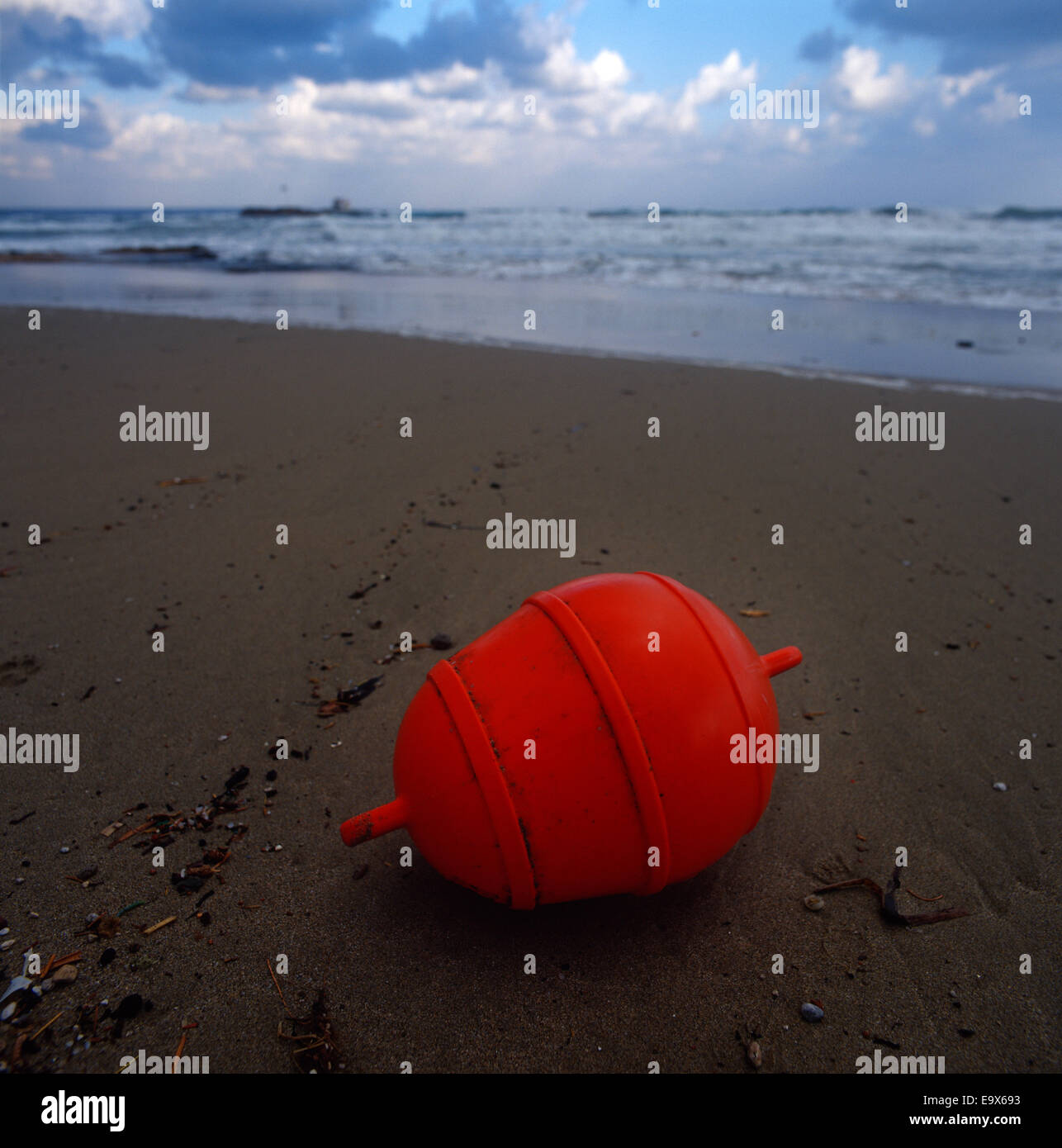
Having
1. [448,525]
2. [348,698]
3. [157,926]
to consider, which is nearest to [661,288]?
[448,525]

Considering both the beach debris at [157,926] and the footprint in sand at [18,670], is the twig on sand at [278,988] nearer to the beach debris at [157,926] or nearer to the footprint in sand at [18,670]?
the beach debris at [157,926]

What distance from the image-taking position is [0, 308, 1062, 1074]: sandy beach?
1.91m

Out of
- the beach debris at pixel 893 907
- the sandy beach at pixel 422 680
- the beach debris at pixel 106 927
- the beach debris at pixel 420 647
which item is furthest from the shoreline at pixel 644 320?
the beach debris at pixel 106 927

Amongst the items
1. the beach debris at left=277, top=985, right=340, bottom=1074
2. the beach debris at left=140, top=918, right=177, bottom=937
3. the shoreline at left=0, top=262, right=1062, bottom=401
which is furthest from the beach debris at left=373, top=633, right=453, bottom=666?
the shoreline at left=0, top=262, right=1062, bottom=401

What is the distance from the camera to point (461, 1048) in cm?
184

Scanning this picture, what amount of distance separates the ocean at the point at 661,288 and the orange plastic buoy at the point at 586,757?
7.36 m

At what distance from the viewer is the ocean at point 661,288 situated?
9.64 m

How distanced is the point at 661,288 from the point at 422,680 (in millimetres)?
14724

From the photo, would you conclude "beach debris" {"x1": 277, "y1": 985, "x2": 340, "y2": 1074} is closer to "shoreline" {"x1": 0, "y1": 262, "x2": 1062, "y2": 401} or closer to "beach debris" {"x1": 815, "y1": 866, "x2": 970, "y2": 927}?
"beach debris" {"x1": 815, "y1": 866, "x2": 970, "y2": 927}

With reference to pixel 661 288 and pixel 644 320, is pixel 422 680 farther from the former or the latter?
pixel 661 288
